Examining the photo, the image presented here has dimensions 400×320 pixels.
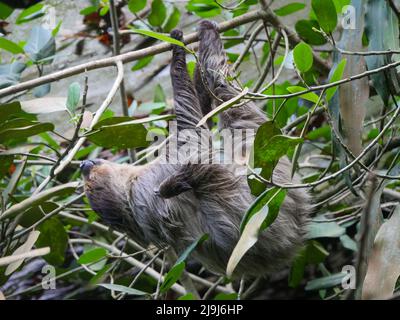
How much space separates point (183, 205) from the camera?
358cm

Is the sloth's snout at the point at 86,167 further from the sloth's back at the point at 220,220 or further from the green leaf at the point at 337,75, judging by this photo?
the green leaf at the point at 337,75

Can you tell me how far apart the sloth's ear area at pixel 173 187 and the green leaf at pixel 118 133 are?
52 cm

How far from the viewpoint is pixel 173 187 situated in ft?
10.9

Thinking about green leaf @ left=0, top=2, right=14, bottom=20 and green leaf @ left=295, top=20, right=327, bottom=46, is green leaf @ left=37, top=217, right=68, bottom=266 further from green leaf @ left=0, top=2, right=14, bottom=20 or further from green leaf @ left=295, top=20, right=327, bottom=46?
green leaf @ left=295, top=20, right=327, bottom=46

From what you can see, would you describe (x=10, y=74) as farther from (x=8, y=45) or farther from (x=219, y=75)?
(x=219, y=75)

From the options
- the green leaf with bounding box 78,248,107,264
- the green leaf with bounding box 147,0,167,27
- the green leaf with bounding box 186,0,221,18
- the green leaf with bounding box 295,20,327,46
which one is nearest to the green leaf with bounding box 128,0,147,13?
the green leaf with bounding box 147,0,167,27

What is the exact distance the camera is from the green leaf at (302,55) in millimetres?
2535

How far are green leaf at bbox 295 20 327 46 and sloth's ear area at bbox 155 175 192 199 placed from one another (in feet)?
4.13

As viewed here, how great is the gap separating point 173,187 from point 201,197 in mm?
277

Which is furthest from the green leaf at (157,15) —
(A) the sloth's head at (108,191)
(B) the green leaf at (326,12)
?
(B) the green leaf at (326,12)

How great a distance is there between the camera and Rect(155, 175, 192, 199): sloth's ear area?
3.29 meters

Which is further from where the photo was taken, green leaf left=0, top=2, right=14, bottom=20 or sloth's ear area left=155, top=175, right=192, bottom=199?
green leaf left=0, top=2, right=14, bottom=20

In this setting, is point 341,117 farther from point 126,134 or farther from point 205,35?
point 205,35

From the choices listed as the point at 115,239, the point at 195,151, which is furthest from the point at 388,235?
the point at 115,239
